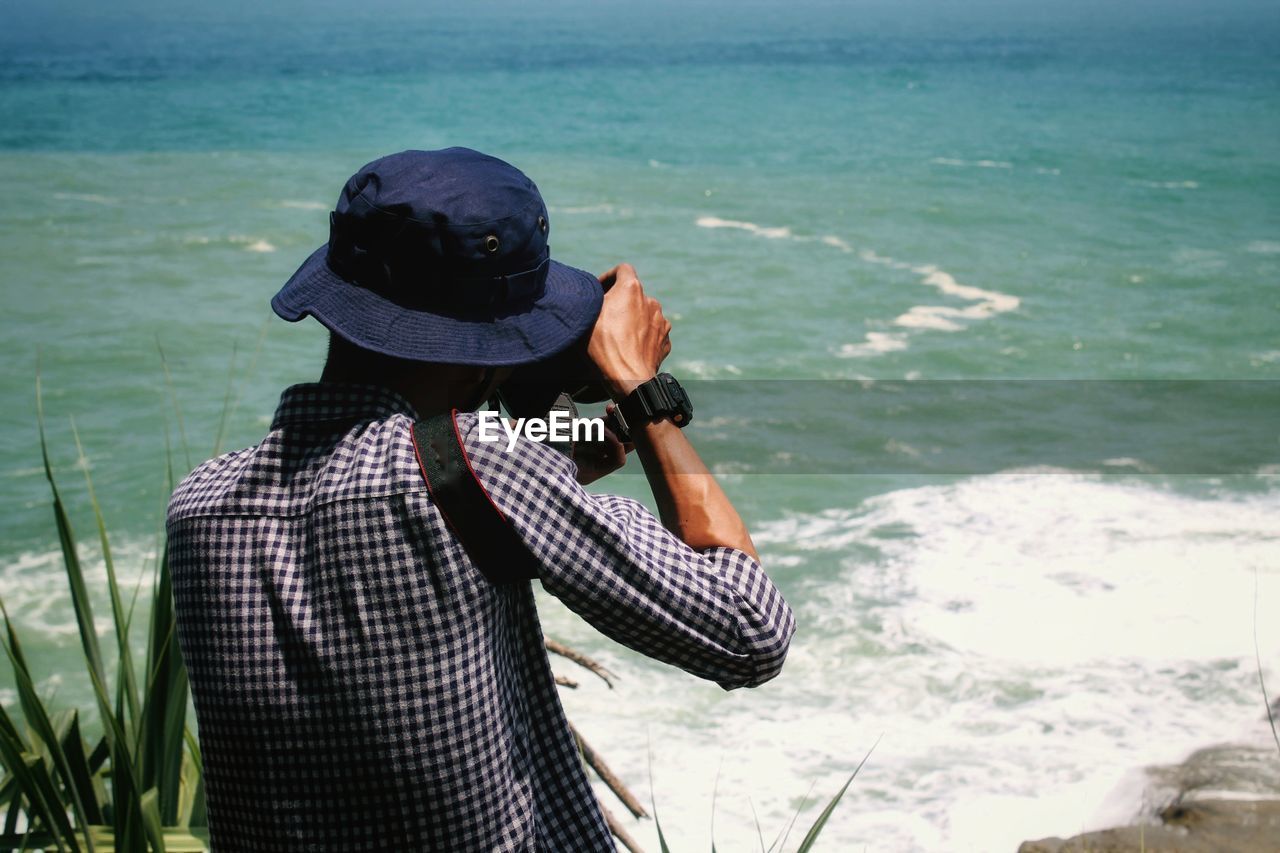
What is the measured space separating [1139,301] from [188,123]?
1691 centimetres

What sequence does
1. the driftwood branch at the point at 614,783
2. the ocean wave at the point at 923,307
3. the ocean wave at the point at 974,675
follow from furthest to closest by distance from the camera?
1. the ocean wave at the point at 923,307
2. the ocean wave at the point at 974,675
3. the driftwood branch at the point at 614,783

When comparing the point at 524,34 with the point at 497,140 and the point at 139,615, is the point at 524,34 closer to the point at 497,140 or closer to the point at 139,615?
the point at 497,140

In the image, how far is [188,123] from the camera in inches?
934

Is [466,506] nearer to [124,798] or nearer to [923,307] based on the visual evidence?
[124,798]

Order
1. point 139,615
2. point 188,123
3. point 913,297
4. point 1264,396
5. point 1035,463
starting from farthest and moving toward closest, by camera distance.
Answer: point 188,123, point 913,297, point 1264,396, point 1035,463, point 139,615

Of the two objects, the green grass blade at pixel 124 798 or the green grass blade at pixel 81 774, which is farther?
the green grass blade at pixel 81 774

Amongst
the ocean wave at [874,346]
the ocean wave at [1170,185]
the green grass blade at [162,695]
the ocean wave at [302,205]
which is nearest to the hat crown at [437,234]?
the green grass blade at [162,695]

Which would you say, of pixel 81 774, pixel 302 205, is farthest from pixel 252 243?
pixel 81 774

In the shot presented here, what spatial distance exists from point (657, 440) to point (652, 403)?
38mm

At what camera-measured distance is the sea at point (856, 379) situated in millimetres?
5305

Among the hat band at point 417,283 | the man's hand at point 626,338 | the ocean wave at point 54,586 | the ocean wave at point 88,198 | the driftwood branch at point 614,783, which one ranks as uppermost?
the hat band at point 417,283

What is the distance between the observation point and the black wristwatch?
4.38 feet

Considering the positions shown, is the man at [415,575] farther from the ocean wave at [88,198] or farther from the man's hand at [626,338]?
the ocean wave at [88,198]

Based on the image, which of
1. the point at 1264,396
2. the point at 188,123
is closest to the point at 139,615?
the point at 1264,396
